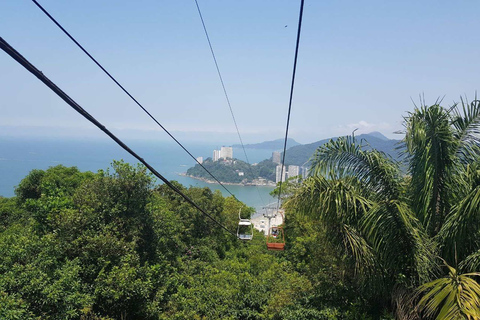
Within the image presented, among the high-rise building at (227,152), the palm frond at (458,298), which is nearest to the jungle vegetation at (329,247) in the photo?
the palm frond at (458,298)

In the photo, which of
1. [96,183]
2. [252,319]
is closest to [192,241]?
[96,183]

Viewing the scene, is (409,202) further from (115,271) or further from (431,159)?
(115,271)

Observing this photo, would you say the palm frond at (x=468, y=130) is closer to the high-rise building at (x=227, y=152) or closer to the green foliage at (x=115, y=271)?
the green foliage at (x=115, y=271)

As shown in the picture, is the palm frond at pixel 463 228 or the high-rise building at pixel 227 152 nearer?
the palm frond at pixel 463 228

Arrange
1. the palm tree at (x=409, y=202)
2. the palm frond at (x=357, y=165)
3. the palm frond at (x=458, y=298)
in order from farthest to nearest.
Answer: the palm frond at (x=357, y=165), the palm tree at (x=409, y=202), the palm frond at (x=458, y=298)

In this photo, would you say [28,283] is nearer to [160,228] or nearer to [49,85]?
[160,228]

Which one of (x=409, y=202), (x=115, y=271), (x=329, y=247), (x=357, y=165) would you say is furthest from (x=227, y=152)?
(x=409, y=202)

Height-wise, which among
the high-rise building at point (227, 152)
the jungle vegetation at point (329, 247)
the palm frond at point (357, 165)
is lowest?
the high-rise building at point (227, 152)

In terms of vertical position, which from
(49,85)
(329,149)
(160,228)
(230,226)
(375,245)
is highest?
(49,85)

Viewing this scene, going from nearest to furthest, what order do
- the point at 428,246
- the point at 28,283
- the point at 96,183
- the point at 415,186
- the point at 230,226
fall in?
the point at 428,246 → the point at 415,186 → the point at 28,283 → the point at 96,183 → the point at 230,226
